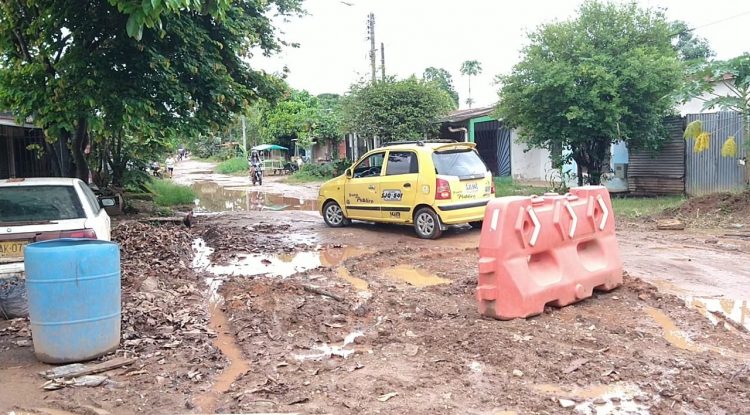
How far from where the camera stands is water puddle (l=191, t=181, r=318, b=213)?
724 inches

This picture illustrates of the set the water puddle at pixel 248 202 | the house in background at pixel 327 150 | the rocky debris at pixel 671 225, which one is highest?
the house in background at pixel 327 150

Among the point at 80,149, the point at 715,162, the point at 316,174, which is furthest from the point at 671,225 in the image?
the point at 316,174

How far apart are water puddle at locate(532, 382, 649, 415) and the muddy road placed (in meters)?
0.01

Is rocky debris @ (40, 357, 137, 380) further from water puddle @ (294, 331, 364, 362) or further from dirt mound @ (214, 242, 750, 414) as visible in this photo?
water puddle @ (294, 331, 364, 362)

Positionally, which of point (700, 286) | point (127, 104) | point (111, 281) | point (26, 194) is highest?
point (127, 104)

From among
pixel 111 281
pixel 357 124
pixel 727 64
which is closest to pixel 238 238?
pixel 111 281

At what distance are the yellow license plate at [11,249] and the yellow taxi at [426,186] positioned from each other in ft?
21.5

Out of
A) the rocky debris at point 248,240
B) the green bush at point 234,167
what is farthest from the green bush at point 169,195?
the green bush at point 234,167

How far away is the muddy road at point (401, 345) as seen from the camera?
159 inches

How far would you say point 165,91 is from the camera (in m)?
10.6

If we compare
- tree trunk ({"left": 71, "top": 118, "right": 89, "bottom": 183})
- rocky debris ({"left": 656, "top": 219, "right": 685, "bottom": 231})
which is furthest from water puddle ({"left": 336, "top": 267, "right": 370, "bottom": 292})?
tree trunk ({"left": 71, "top": 118, "right": 89, "bottom": 183})

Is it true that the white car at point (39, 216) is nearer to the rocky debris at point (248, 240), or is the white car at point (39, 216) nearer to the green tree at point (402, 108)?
the rocky debris at point (248, 240)

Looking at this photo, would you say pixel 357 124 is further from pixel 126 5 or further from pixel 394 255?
pixel 126 5

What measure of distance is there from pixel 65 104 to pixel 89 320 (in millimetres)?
6411
